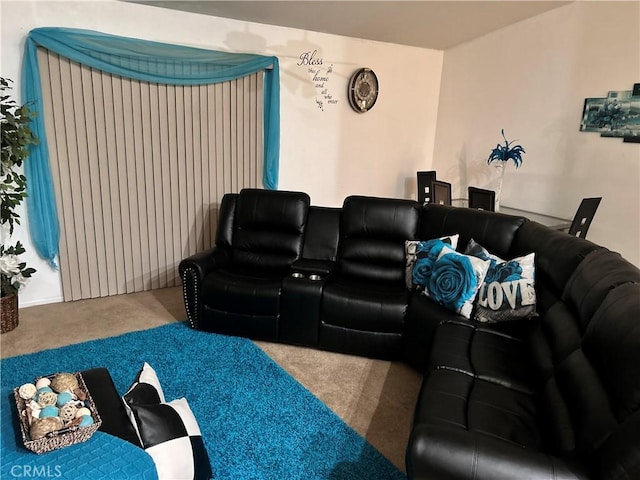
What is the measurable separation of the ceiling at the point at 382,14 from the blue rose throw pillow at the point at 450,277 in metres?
2.29

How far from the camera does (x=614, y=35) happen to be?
3406 mm

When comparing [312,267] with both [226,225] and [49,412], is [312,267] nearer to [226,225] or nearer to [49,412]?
[226,225]

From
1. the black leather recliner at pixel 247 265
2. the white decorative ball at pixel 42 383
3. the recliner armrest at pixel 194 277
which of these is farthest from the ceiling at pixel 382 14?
the white decorative ball at pixel 42 383

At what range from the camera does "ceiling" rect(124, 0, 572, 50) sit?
11.6 ft

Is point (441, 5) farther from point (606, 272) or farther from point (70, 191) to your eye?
point (70, 191)

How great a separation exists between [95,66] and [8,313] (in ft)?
6.23

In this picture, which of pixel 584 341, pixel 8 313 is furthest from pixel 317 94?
pixel 584 341

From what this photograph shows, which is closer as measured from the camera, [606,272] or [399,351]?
[606,272]

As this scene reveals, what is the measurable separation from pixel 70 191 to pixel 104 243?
1.62 ft

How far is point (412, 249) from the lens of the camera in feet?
9.85

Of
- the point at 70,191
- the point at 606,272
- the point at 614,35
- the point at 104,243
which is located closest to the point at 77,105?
the point at 70,191

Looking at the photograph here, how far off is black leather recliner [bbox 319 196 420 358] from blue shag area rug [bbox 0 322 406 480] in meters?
0.50

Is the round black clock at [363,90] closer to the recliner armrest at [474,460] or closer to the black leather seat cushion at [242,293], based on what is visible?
the black leather seat cushion at [242,293]

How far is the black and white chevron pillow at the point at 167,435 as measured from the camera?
1579mm
